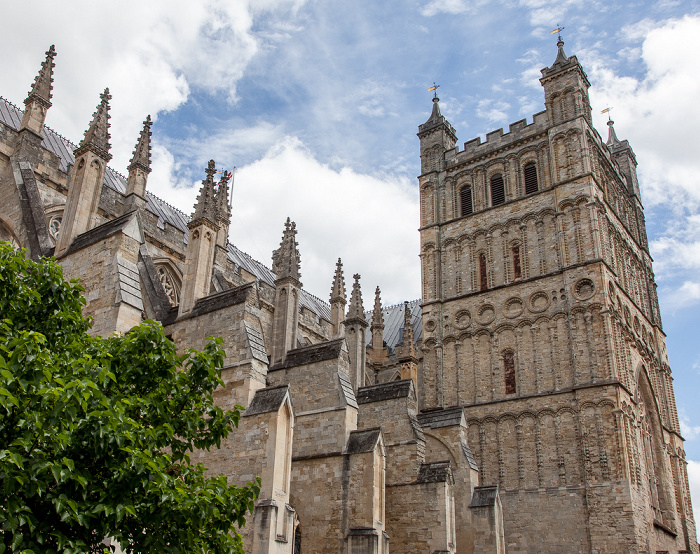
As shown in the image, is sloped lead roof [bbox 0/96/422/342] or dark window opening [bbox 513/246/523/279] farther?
dark window opening [bbox 513/246/523/279]

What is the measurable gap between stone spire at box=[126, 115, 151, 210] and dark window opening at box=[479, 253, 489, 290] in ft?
49.9

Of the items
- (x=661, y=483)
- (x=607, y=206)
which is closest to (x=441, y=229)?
(x=607, y=206)

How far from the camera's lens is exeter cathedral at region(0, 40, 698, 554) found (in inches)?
588

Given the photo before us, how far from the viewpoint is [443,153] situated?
1353 inches

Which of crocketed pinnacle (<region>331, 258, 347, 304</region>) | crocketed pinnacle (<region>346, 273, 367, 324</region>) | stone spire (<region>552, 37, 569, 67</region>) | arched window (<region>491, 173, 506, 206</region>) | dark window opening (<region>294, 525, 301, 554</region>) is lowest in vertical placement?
dark window opening (<region>294, 525, 301, 554</region>)

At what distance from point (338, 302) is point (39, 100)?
514 inches

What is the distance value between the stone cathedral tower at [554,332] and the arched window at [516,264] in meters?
0.05

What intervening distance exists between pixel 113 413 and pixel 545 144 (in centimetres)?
2762

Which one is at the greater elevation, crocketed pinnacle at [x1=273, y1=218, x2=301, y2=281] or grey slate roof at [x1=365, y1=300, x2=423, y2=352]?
grey slate roof at [x1=365, y1=300, x2=423, y2=352]

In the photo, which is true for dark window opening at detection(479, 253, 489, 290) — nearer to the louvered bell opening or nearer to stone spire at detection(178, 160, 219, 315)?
the louvered bell opening

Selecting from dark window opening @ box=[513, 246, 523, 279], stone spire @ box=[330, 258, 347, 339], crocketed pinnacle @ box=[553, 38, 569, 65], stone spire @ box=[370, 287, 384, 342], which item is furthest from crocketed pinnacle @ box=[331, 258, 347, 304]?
crocketed pinnacle @ box=[553, 38, 569, 65]

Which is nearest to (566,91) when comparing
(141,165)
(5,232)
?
(141,165)

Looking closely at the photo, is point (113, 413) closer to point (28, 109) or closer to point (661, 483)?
point (28, 109)

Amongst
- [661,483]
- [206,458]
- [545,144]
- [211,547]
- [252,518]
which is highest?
[545,144]
